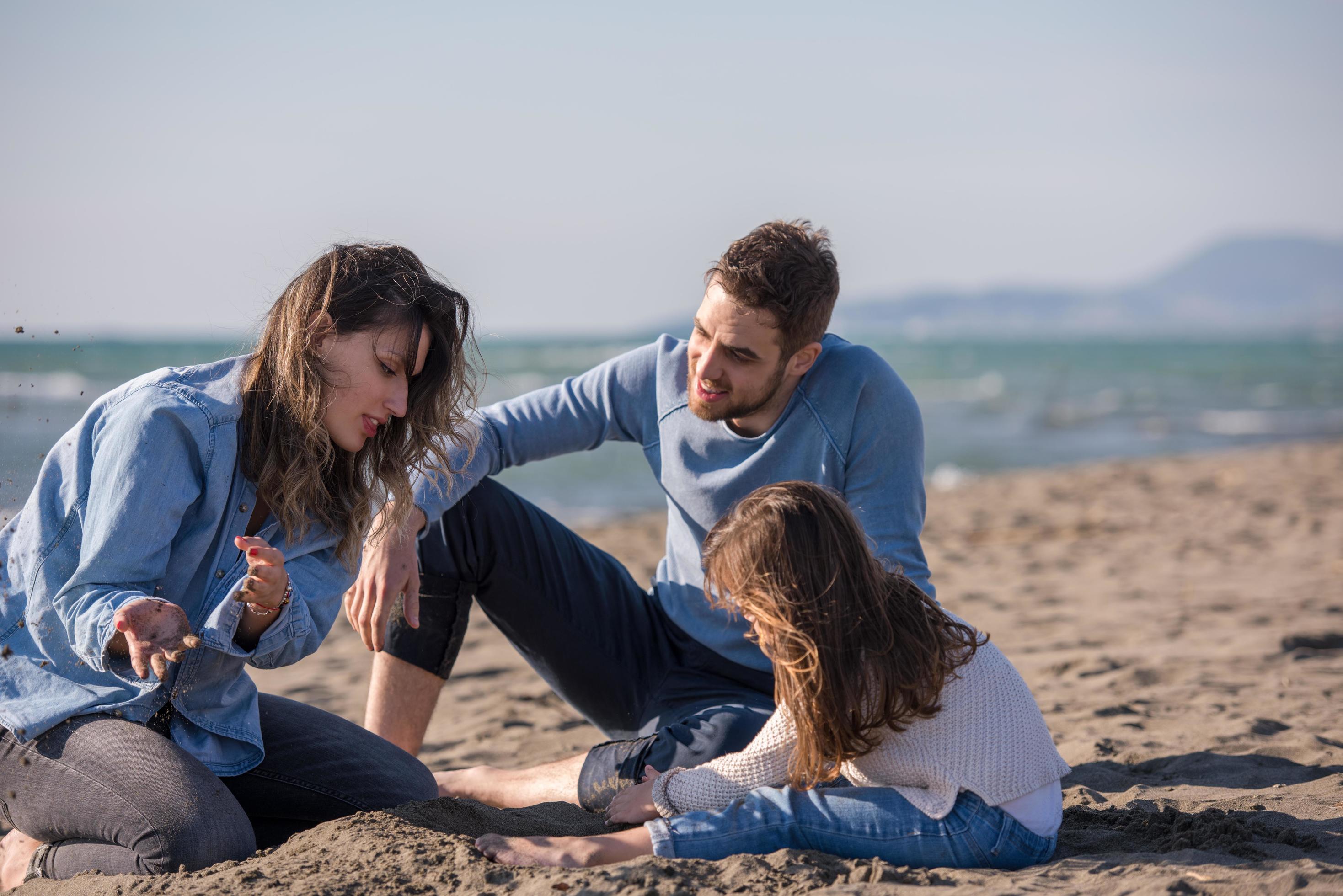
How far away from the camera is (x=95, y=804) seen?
87.0 inches

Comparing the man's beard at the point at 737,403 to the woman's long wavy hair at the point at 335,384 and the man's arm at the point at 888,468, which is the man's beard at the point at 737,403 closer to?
the man's arm at the point at 888,468

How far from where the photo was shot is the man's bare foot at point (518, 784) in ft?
9.25

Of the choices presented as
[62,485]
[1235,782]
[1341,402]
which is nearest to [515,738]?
[62,485]

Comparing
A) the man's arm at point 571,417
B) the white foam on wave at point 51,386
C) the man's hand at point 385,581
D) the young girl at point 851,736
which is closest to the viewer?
the young girl at point 851,736

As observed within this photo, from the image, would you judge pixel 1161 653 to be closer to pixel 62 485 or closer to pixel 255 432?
pixel 255 432

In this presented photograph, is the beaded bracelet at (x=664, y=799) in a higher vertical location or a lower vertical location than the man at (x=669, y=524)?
lower

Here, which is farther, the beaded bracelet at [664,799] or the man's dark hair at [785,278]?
the man's dark hair at [785,278]

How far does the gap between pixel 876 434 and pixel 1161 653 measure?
7.51 feet

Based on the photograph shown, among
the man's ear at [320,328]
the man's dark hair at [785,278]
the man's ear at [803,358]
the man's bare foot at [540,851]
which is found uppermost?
the man's dark hair at [785,278]

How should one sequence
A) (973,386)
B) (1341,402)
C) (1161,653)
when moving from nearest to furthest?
(1161,653) → (1341,402) → (973,386)

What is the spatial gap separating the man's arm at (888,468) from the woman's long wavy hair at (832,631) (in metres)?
0.64

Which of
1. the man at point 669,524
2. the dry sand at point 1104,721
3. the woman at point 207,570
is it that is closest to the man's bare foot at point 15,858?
the woman at point 207,570

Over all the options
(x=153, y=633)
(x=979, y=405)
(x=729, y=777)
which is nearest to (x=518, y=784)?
(x=729, y=777)

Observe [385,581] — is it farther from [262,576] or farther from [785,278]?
[785,278]
